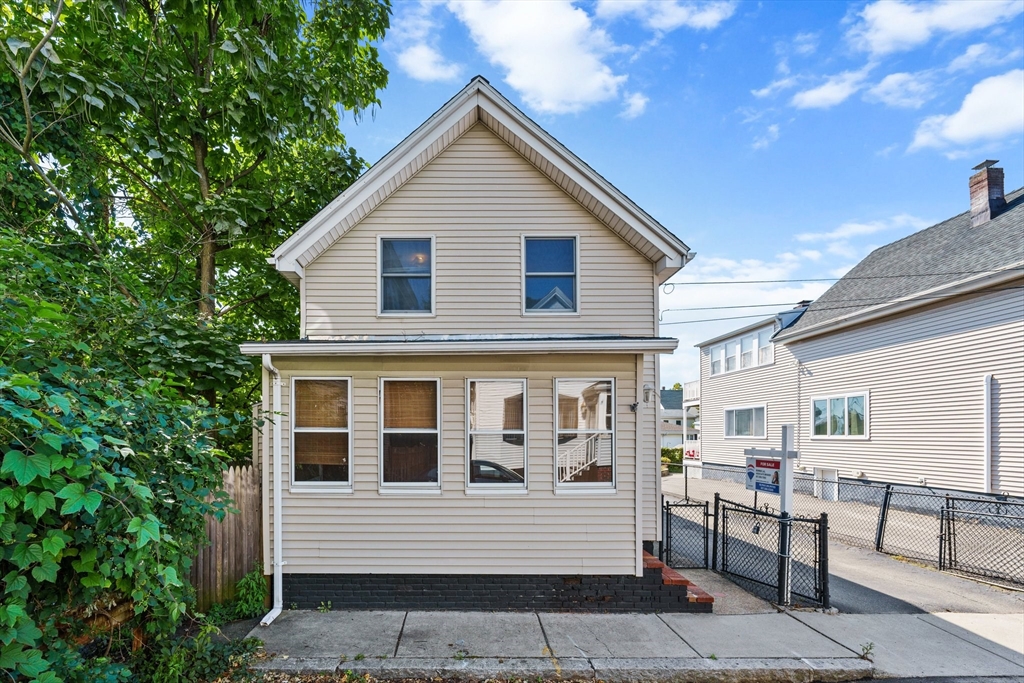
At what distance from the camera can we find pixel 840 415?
53.3ft

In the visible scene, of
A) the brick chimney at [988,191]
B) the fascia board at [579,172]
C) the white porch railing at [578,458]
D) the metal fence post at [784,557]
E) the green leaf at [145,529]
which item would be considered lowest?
the metal fence post at [784,557]

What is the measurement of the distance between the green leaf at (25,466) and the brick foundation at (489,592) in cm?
456

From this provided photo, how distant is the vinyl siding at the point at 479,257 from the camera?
726 centimetres

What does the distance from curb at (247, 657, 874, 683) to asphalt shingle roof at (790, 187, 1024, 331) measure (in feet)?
37.9

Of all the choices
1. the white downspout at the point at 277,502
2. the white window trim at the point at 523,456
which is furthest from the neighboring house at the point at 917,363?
the white downspout at the point at 277,502

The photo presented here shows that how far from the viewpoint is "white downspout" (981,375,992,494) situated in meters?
11.4

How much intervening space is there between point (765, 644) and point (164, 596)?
19.3 ft

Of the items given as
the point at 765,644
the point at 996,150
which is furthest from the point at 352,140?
the point at 996,150

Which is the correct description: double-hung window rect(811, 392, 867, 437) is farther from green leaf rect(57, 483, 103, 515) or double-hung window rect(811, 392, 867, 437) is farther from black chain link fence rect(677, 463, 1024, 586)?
green leaf rect(57, 483, 103, 515)

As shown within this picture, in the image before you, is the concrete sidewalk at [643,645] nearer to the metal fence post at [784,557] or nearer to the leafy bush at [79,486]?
the metal fence post at [784,557]

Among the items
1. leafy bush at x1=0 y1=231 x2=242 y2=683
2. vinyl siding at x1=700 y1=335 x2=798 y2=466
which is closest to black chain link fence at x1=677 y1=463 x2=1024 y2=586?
vinyl siding at x1=700 y1=335 x2=798 y2=466

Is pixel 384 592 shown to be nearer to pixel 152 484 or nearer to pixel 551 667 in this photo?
pixel 551 667

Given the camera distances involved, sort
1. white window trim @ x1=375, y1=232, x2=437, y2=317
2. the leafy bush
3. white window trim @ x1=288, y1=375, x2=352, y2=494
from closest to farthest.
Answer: the leafy bush → white window trim @ x1=288, y1=375, x2=352, y2=494 → white window trim @ x1=375, y1=232, x2=437, y2=317

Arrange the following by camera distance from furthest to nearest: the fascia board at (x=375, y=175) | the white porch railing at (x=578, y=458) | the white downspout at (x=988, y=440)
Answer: the white downspout at (x=988, y=440)
the fascia board at (x=375, y=175)
the white porch railing at (x=578, y=458)
